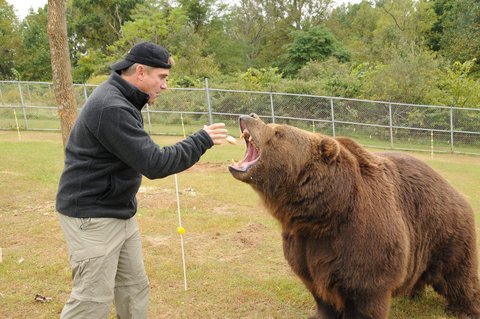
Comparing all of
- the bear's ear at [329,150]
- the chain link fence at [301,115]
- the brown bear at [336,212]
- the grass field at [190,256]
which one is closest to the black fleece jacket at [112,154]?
the brown bear at [336,212]

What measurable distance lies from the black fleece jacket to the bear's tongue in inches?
12.7

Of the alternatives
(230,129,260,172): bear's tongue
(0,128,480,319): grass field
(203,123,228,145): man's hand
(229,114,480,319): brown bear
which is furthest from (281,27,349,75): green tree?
(203,123,228,145): man's hand

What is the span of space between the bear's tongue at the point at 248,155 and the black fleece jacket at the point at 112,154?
0.32 m

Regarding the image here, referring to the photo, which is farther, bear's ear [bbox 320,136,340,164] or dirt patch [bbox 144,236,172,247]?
dirt patch [bbox 144,236,172,247]

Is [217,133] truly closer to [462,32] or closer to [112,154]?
[112,154]

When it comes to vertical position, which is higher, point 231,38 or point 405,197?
point 231,38

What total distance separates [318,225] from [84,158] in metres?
1.86

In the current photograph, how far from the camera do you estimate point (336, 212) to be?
348 centimetres

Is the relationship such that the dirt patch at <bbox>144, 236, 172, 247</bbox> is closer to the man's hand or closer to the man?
the man

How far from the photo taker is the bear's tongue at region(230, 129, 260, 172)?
11.1 ft

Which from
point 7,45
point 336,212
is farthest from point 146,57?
point 7,45

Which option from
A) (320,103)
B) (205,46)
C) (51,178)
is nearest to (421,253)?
(51,178)

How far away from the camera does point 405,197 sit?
402cm

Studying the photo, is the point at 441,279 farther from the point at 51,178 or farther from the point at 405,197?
the point at 51,178
